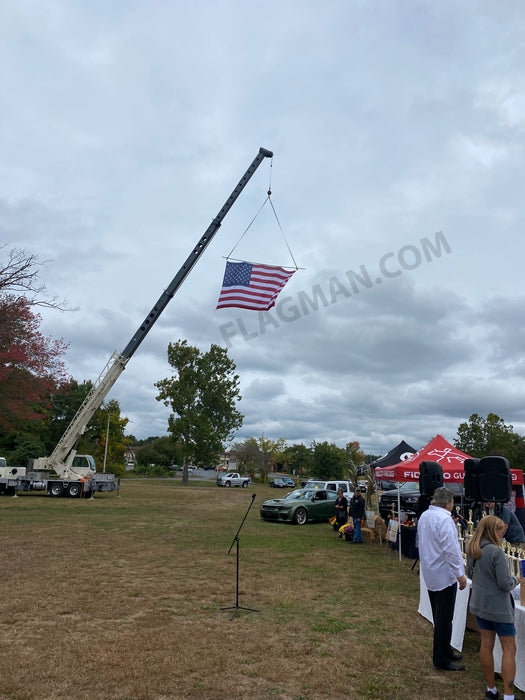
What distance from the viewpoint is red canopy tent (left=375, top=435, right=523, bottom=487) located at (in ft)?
39.9

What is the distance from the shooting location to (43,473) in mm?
26328

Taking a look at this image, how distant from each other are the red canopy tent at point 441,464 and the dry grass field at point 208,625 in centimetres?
193

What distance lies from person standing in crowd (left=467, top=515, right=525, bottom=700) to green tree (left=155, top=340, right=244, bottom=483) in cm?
4484

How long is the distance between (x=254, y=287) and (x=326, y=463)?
118 ft

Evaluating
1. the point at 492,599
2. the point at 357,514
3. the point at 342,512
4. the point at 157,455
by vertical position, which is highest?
the point at 492,599

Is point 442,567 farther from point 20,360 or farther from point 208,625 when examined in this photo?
point 20,360

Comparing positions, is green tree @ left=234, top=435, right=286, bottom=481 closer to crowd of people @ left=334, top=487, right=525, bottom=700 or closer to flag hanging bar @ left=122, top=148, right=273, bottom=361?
flag hanging bar @ left=122, top=148, right=273, bottom=361

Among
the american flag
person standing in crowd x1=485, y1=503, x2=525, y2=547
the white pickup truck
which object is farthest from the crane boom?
the white pickup truck

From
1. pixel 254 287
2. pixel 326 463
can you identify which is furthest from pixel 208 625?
pixel 326 463

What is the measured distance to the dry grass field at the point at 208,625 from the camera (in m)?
4.59

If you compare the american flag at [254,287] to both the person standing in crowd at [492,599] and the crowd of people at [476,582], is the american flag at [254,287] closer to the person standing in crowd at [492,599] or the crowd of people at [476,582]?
the crowd of people at [476,582]

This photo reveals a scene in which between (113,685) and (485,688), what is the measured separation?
340 cm

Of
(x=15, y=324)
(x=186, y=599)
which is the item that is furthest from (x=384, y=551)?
(x=15, y=324)

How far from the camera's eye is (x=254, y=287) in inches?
558
